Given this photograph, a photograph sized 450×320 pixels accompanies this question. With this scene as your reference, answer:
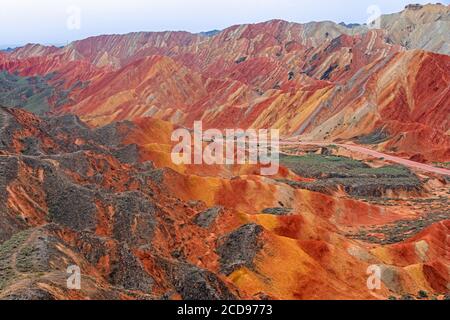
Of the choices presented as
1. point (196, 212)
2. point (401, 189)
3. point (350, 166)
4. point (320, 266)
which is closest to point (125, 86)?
point (350, 166)

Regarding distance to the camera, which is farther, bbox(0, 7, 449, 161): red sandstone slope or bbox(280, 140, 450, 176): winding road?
bbox(0, 7, 449, 161): red sandstone slope

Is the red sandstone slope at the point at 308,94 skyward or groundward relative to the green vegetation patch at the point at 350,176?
skyward

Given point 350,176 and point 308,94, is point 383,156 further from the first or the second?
point 308,94

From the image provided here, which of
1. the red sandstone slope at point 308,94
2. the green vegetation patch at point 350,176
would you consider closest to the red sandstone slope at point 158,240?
the green vegetation patch at point 350,176

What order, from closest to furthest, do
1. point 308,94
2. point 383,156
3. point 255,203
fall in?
point 255,203 < point 383,156 < point 308,94

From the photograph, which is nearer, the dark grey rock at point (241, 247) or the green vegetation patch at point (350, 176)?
the dark grey rock at point (241, 247)

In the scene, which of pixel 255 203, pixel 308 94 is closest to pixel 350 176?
pixel 255 203
